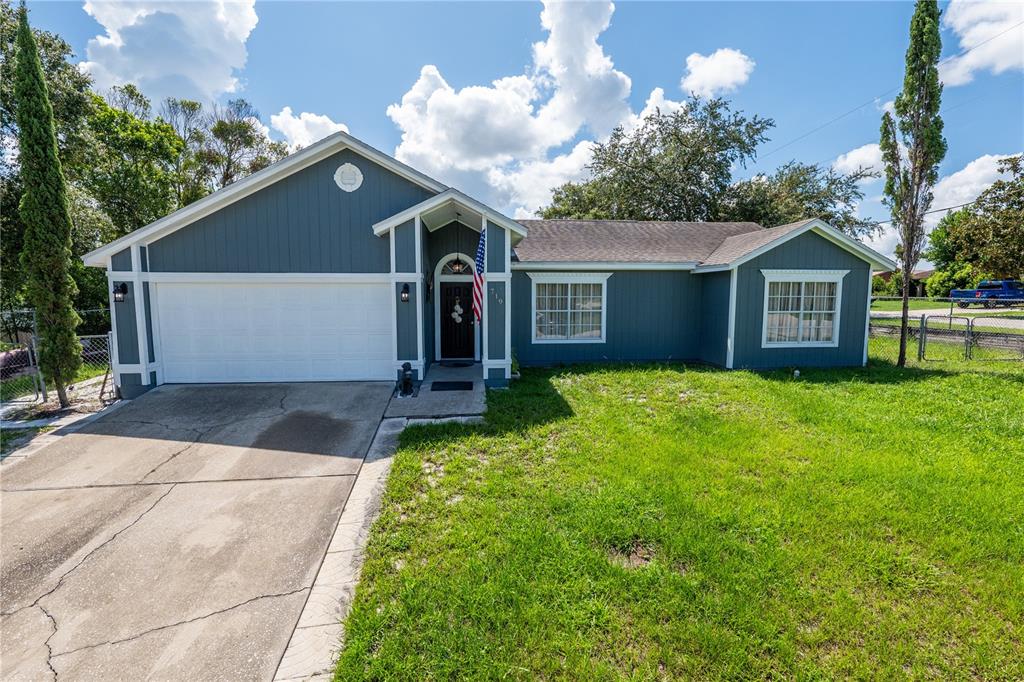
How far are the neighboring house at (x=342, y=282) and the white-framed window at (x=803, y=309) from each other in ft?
0.09

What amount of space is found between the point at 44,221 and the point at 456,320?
6954 mm

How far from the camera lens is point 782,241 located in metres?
9.48

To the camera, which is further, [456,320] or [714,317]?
[456,320]

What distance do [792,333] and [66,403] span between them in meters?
13.6

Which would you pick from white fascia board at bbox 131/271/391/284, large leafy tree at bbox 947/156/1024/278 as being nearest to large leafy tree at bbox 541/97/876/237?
large leafy tree at bbox 947/156/1024/278

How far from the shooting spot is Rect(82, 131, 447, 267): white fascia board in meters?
7.82

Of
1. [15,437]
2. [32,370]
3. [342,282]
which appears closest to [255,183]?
[342,282]

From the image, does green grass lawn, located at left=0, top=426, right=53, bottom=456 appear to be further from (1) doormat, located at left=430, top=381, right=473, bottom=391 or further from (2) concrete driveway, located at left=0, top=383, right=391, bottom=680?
(1) doormat, located at left=430, top=381, right=473, bottom=391

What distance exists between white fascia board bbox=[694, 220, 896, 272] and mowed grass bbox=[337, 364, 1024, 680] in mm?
4322

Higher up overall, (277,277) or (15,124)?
(15,124)

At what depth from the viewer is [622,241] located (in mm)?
11883

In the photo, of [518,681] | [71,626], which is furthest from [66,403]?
[518,681]

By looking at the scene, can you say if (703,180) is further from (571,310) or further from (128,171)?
(128,171)

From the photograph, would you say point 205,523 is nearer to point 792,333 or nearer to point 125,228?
point 792,333
